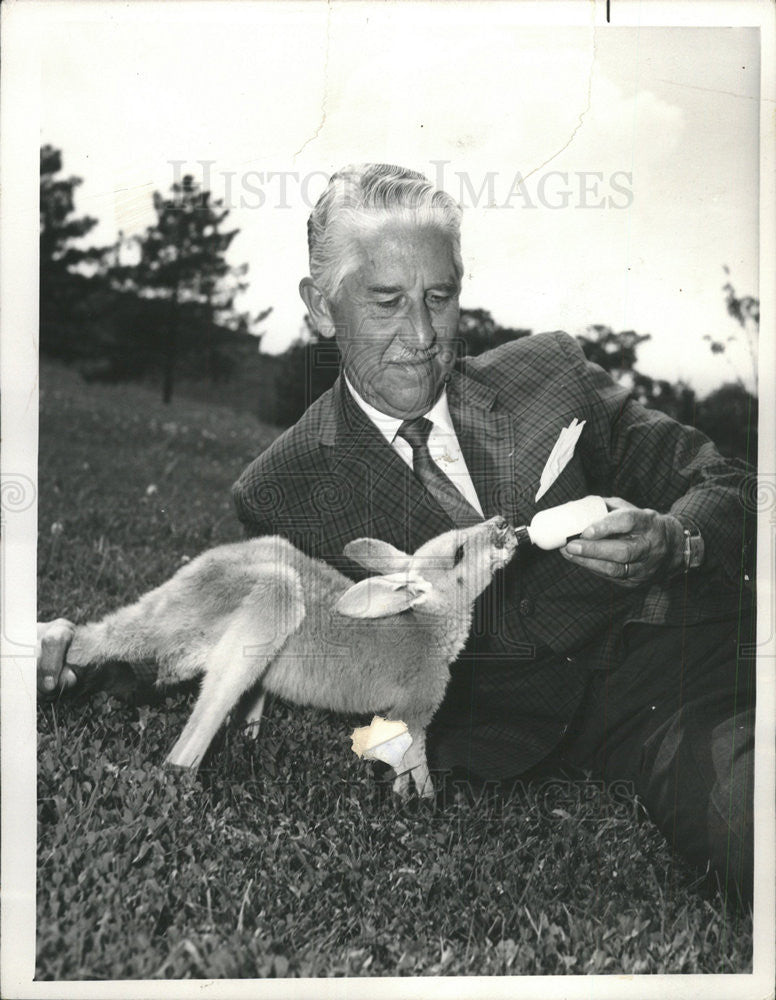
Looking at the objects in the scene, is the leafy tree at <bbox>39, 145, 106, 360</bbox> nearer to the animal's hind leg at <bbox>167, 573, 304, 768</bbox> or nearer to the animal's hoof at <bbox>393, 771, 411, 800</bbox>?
the animal's hind leg at <bbox>167, 573, 304, 768</bbox>

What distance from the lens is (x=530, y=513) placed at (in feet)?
10.9

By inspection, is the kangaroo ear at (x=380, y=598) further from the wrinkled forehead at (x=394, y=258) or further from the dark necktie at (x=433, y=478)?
the wrinkled forehead at (x=394, y=258)

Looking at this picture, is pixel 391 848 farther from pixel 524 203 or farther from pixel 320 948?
pixel 524 203

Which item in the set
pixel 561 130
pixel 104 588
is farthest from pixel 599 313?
pixel 104 588

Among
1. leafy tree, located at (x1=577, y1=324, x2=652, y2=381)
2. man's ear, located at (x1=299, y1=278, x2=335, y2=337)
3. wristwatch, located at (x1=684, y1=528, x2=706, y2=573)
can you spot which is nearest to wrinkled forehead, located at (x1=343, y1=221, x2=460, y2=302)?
man's ear, located at (x1=299, y1=278, x2=335, y2=337)

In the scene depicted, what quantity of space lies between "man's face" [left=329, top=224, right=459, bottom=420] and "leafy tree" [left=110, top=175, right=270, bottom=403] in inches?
15.0

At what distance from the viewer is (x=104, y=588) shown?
3.59 metres

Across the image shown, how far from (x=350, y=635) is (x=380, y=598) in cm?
17

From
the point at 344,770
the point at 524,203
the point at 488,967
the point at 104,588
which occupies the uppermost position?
the point at 524,203

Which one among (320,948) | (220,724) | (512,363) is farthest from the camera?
(512,363)

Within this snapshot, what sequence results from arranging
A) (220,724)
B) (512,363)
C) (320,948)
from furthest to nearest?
(512,363)
(220,724)
(320,948)

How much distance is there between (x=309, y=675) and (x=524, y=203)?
6.23ft

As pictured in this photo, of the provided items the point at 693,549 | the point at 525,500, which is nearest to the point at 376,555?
the point at 525,500

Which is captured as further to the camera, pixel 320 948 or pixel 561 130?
pixel 561 130
